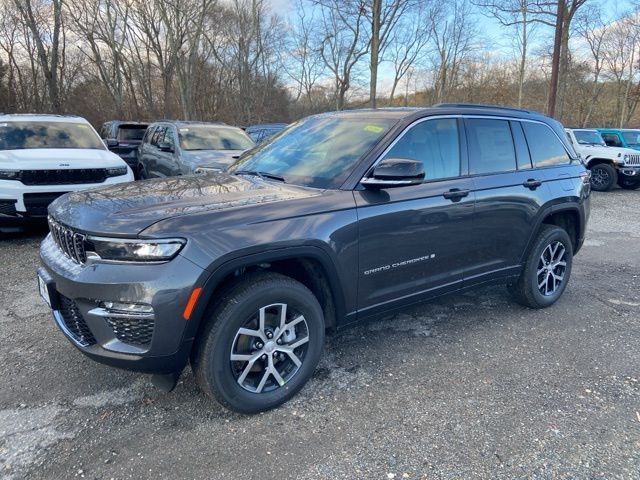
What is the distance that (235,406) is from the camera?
102 inches

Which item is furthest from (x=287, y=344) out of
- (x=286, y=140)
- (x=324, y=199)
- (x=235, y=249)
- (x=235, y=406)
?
(x=286, y=140)

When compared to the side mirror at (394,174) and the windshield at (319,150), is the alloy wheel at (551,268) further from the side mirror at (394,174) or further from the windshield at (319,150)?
the windshield at (319,150)

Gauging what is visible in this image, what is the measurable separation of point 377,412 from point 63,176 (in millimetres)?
5412

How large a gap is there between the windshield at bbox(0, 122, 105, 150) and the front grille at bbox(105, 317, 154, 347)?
5704 mm

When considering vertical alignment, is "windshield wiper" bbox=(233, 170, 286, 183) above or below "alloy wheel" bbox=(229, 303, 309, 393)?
above

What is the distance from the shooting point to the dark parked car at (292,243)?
7.64 feet

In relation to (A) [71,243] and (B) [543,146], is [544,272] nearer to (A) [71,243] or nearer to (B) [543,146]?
(B) [543,146]

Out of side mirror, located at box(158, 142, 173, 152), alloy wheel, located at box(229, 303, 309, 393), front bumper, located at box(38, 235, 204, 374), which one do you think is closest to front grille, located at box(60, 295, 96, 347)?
front bumper, located at box(38, 235, 204, 374)

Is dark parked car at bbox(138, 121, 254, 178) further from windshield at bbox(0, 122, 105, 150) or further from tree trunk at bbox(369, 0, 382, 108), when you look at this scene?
tree trunk at bbox(369, 0, 382, 108)

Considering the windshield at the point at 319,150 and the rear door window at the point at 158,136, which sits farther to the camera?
the rear door window at the point at 158,136

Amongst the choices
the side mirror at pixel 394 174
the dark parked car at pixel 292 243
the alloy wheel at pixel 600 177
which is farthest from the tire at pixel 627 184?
the side mirror at pixel 394 174

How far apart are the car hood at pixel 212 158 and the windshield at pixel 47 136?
1477 mm

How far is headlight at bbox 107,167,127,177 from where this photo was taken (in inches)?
258

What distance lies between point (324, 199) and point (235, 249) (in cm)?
69
